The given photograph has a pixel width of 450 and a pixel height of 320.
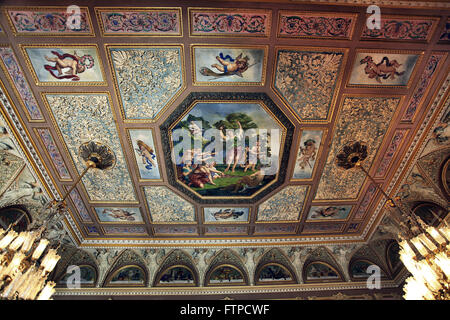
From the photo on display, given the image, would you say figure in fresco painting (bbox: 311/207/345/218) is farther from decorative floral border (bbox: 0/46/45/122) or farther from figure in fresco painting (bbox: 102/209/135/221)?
decorative floral border (bbox: 0/46/45/122)

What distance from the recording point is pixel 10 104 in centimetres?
571

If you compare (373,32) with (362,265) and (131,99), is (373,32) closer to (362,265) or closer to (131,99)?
(131,99)

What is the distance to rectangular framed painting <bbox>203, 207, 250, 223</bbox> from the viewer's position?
8.40m

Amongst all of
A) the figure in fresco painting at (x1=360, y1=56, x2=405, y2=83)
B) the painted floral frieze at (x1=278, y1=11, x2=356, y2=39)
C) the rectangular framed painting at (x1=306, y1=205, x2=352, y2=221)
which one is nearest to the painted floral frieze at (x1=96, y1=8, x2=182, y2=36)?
the painted floral frieze at (x1=278, y1=11, x2=356, y2=39)

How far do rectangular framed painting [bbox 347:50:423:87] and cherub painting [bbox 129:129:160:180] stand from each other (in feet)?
17.6

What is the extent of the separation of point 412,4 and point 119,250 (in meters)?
10.9

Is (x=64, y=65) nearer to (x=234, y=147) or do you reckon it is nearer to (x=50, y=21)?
(x=50, y=21)

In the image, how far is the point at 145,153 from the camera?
691 centimetres

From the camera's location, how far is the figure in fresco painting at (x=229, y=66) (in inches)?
217

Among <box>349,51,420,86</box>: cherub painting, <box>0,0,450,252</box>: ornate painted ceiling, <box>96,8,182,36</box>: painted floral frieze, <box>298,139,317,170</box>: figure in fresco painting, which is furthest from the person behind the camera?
<box>298,139,317,170</box>: figure in fresco painting

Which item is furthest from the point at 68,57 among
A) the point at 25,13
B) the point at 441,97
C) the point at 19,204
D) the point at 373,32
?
the point at 441,97

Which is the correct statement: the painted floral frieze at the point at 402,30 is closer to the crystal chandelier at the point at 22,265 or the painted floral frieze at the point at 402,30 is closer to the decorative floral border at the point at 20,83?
the decorative floral border at the point at 20,83
